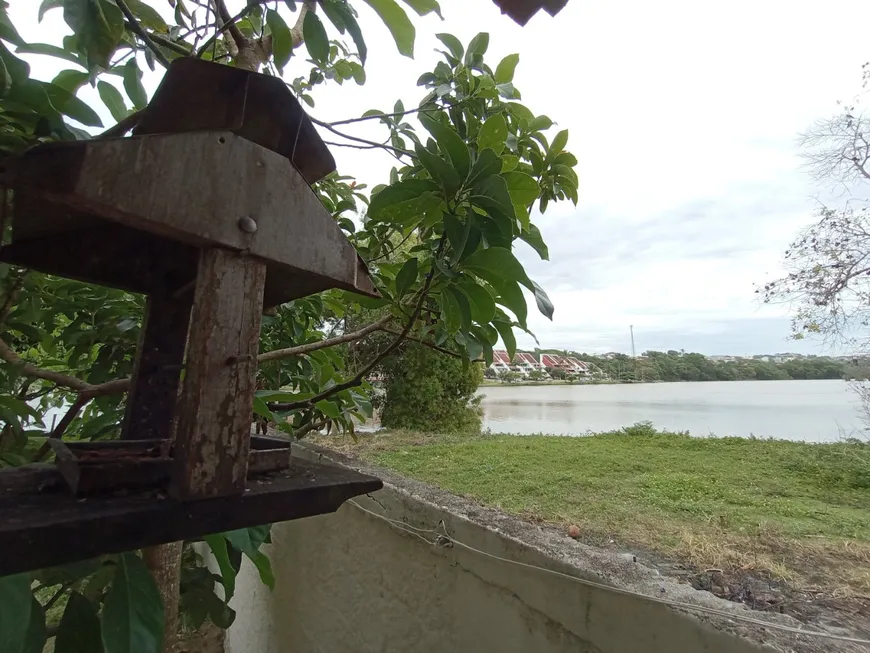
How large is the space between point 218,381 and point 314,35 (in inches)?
28.8

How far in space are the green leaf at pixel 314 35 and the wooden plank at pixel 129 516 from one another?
0.81 meters

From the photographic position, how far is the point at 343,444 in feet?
12.5

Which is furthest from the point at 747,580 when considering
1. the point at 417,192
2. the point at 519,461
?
the point at 519,461

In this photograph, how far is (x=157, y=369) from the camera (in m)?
0.79

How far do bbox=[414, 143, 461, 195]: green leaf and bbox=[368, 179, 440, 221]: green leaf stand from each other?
0.03 m

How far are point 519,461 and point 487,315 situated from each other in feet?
7.56

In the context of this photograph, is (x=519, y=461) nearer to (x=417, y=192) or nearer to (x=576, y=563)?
(x=576, y=563)

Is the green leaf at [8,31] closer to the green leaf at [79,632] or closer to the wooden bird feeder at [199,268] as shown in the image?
the wooden bird feeder at [199,268]

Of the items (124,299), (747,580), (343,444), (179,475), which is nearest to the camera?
(179,475)

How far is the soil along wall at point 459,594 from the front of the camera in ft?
3.00

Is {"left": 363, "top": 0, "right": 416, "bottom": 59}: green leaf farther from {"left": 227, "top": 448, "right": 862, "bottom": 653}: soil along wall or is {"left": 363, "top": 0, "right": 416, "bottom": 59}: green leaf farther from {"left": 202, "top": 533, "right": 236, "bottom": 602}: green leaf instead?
{"left": 227, "top": 448, "right": 862, "bottom": 653}: soil along wall

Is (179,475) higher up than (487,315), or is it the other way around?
(487,315)

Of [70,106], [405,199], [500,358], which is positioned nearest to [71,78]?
[70,106]

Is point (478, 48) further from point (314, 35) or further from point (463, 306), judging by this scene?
point (463, 306)
